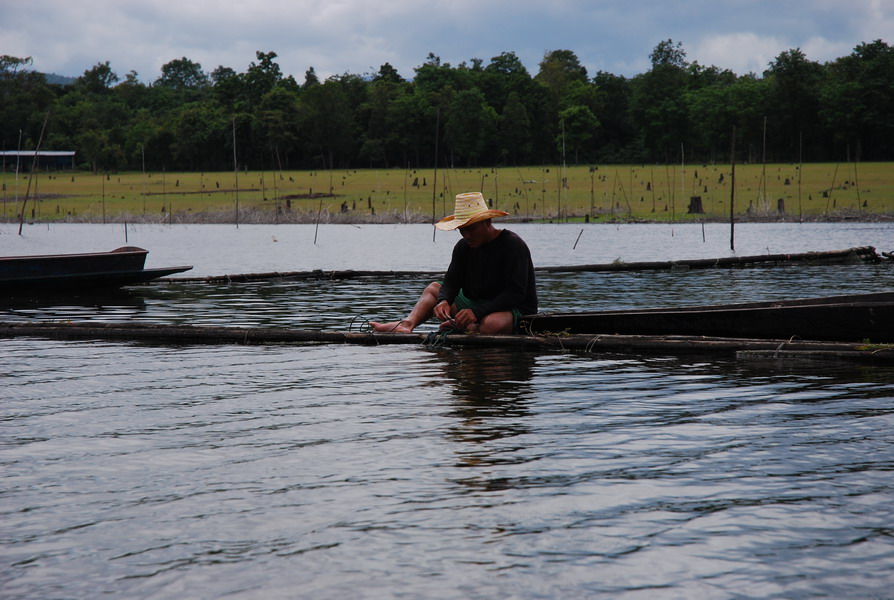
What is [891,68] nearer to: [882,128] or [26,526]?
[882,128]

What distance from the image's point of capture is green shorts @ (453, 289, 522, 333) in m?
9.24

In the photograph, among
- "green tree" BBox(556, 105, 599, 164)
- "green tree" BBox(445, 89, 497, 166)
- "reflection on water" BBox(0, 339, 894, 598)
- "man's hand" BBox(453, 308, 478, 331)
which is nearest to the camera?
"reflection on water" BBox(0, 339, 894, 598)

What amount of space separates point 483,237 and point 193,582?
561 centimetres

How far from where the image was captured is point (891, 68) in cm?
7744

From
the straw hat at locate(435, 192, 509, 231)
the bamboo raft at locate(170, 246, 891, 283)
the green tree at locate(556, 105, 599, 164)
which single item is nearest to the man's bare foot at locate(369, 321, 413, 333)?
the straw hat at locate(435, 192, 509, 231)

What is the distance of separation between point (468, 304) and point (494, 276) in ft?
1.67

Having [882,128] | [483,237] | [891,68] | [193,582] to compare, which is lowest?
[193,582]

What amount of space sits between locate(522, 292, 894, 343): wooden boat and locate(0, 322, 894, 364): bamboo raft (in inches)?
13.5

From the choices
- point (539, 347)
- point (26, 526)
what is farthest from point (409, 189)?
point (26, 526)

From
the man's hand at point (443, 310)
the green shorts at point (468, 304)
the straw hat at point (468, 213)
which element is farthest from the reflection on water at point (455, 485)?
Answer: the straw hat at point (468, 213)

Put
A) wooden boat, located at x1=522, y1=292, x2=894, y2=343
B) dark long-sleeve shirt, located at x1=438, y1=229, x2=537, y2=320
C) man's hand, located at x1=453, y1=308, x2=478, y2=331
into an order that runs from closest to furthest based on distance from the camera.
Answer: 1. wooden boat, located at x1=522, y1=292, x2=894, y2=343
2. dark long-sleeve shirt, located at x1=438, y1=229, x2=537, y2=320
3. man's hand, located at x1=453, y1=308, x2=478, y2=331

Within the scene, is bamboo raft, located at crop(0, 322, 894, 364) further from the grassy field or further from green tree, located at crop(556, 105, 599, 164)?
green tree, located at crop(556, 105, 599, 164)

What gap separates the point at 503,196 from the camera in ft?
200

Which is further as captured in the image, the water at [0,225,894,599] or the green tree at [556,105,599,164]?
the green tree at [556,105,599,164]
